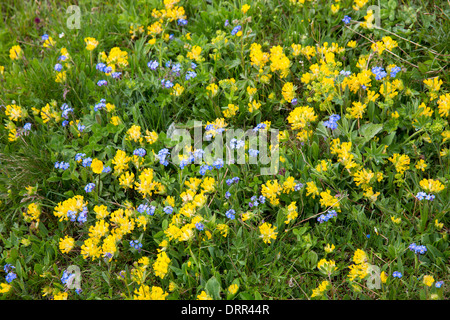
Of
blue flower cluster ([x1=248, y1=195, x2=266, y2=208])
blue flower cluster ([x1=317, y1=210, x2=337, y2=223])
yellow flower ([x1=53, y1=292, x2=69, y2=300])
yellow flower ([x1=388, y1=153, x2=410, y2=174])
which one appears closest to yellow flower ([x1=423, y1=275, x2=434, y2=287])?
blue flower cluster ([x1=317, y1=210, x2=337, y2=223])

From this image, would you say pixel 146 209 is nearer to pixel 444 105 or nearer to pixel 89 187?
pixel 89 187

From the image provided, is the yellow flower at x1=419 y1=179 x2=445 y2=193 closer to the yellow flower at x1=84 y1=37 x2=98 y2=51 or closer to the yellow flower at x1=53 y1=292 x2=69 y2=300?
the yellow flower at x1=53 y1=292 x2=69 y2=300

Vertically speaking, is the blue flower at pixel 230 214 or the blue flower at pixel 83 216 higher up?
the blue flower at pixel 230 214

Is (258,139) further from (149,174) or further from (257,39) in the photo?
(257,39)

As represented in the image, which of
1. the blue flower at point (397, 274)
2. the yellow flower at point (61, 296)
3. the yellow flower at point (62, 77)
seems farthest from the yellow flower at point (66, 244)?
the blue flower at point (397, 274)

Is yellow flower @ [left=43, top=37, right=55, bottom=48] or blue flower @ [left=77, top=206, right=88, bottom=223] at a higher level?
yellow flower @ [left=43, top=37, right=55, bottom=48]

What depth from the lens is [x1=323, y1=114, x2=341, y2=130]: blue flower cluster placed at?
9.58ft

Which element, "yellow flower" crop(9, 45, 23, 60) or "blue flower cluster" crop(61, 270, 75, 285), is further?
"yellow flower" crop(9, 45, 23, 60)

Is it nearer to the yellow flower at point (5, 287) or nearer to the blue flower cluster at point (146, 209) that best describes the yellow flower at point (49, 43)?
the blue flower cluster at point (146, 209)

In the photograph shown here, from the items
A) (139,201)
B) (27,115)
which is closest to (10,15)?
(27,115)

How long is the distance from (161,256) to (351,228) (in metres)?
1.17

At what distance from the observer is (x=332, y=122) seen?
2.93 meters

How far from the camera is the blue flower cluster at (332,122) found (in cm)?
292

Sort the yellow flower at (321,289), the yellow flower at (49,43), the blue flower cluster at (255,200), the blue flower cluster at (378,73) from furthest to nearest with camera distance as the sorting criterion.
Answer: the yellow flower at (49,43), the blue flower cluster at (378,73), the blue flower cluster at (255,200), the yellow flower at (321,289)
